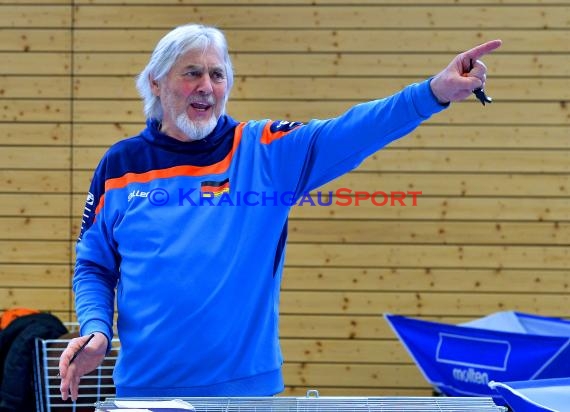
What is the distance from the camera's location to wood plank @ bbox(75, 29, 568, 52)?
207 inches

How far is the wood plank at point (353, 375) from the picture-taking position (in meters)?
5.25

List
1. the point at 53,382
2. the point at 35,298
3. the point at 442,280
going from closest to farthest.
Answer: the point at 53,382 < the point at 442,280 < the point at 35,298

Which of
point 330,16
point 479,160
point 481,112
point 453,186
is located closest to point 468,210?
point 453,186

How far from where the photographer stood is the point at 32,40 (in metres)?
5.41

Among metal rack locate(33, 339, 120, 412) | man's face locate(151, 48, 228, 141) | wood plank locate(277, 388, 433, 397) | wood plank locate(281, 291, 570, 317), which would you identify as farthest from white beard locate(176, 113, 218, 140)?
wood plank locate(277, 388, 433, 397)

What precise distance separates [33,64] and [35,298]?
1362 millimetres

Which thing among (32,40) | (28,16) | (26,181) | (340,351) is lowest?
(340,351)

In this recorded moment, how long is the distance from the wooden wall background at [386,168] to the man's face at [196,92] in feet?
10.5

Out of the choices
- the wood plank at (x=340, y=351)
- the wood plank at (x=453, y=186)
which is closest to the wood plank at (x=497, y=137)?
the wood plank at (x=453, y=186)

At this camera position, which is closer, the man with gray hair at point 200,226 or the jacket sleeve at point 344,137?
the jacket sleeve at point 344,137

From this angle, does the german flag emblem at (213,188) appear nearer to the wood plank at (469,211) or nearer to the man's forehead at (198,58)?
the man's forehead at (198,58)

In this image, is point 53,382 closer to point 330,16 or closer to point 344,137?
point 330,16

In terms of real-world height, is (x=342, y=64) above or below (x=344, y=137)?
above

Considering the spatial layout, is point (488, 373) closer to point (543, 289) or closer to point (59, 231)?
point (543, 289)
